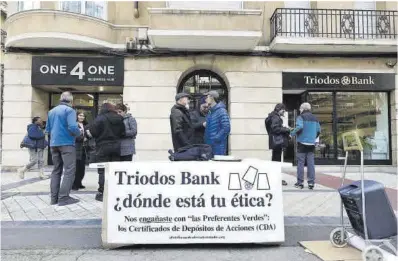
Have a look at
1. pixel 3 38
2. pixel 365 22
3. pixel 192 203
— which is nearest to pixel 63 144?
pixel 192 203

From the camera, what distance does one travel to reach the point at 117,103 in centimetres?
659

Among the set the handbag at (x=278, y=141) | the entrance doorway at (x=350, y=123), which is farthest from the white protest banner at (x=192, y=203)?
the entrance doorway at (x=350, y=123)

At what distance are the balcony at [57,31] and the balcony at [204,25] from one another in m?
1.78

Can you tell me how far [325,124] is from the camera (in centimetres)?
1322

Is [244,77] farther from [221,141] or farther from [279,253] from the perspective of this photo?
[279,253]

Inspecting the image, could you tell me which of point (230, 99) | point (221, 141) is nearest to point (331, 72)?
point (230, 99)

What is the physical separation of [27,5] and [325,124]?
11041 millimetres

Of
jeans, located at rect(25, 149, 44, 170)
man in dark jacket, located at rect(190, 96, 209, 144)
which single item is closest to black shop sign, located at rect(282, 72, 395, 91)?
man in dark jacket, located at rect(190, 96, 209, 144)

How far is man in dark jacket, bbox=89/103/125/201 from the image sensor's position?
253 inches

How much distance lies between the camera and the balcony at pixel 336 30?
476 inches

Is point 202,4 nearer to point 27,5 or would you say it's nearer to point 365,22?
A: point 365,22

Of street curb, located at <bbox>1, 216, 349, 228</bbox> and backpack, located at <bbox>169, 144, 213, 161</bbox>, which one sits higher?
backpack, located at <bbox>169, 144, 213, 161</bbox>

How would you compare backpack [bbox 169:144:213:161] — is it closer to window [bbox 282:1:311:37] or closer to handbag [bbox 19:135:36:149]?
handbag [bbox 19:135:36:149]

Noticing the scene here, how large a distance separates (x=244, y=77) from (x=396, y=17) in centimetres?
564
